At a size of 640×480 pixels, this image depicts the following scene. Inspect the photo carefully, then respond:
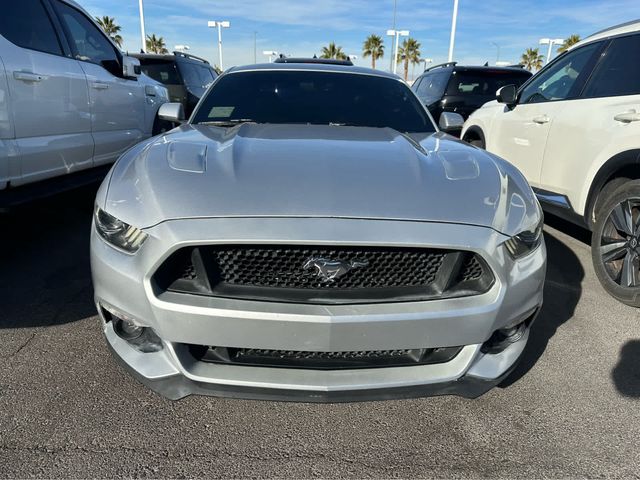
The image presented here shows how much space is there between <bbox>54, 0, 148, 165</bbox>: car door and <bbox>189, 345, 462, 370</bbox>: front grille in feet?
11.4

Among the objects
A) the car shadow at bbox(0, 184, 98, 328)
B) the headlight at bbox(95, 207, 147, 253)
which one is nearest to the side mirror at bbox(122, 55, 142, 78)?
the car shadow at bbox(0, 184, 98, 328)

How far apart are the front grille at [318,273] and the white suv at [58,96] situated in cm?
218

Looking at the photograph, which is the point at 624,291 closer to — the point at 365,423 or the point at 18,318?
the point at 365,423

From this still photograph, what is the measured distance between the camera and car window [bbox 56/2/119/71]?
4.48m

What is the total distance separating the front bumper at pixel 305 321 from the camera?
1762 mm

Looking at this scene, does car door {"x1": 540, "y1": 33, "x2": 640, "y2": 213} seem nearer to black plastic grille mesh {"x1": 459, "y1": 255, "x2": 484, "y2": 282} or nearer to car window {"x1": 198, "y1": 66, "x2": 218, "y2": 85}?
black plastic grille mesh {"x1": 459, "y1": 255, "x2": 484, "y2": 282}

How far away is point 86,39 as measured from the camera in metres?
4.81

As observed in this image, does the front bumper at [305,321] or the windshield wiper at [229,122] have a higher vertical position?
the windshield wiper at [229,122]

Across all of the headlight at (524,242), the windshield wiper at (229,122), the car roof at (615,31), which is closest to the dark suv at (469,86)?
the car roof at (615,31)

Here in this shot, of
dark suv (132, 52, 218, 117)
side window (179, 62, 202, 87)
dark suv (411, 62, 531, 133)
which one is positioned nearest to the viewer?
dark suv (411, 62, 531, 133)

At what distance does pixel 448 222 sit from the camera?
73.6 inches

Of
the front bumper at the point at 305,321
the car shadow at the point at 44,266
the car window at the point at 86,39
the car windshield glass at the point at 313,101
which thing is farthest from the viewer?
the car window at the point at 86,39

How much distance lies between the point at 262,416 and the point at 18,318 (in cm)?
178

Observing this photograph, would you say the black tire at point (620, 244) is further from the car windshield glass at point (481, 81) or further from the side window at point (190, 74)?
the side window at point (190, 74)
